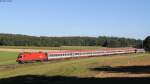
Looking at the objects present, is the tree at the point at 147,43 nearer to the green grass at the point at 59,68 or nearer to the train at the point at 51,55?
the train at the point at 51,55

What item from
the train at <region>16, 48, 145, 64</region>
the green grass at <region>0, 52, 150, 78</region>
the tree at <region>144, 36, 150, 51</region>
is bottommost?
the green grass at <region>0, 52, 150, 78</region>

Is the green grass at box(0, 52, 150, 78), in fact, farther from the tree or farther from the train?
the tree

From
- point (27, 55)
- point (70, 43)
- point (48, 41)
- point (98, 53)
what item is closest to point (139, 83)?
point (27, 55)

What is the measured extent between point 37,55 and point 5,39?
102 metres

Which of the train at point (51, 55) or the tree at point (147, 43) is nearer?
the train at point (51, 55)

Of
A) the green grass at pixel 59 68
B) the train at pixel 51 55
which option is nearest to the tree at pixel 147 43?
the train at pixel 51 55

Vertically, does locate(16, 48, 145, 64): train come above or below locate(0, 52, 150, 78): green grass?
above

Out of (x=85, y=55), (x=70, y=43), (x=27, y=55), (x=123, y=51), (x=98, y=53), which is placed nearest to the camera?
(x=27, y=55)

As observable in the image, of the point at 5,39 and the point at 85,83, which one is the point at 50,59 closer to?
the point at 85,83

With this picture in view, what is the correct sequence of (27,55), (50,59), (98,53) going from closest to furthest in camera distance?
(27,55) → (50,59) → (98,53)

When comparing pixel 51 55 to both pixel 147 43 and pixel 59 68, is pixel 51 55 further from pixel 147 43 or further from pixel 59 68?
pixel 147 43

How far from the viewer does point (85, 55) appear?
9481 centimetres

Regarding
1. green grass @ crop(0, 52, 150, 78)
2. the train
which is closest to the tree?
the train

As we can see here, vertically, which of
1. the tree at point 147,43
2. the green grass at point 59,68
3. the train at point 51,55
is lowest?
the green grass at point 59,68
